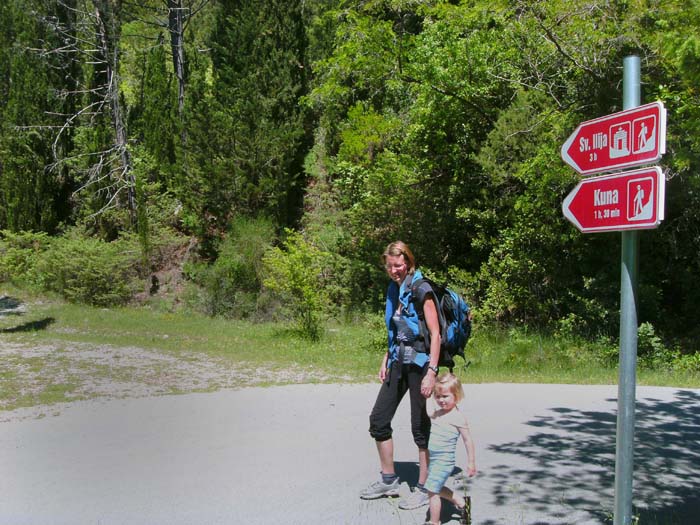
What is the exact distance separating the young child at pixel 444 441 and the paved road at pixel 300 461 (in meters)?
0.35

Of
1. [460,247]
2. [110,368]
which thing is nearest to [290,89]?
[460,247]

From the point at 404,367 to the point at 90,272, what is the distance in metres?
17.0

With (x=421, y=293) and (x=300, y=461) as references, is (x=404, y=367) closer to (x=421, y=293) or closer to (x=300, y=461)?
(x=421, y=293)

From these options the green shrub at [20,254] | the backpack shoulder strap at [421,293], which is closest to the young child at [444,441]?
the backpack shoulder strap at [421,293]

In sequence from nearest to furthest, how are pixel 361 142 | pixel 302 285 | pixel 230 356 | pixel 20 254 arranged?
pixel 230 356 < pixel 302 285 < pixel 361 142 < pixel 20 254

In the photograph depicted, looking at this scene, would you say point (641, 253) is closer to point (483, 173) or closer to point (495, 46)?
point (483, 173)

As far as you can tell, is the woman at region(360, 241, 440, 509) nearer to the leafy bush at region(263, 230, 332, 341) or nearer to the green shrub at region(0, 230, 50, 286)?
the leafy bush at region(263, 230, 332, 341)

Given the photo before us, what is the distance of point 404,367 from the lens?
502 centimetres

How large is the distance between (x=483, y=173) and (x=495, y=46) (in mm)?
2840

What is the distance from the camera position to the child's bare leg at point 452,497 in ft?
14.7

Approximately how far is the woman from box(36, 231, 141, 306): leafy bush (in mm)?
16752

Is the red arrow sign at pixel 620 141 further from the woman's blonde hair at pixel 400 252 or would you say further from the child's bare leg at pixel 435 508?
the child's bare leg at pixel 435 508

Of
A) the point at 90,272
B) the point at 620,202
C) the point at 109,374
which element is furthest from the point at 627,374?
the point at 90,272

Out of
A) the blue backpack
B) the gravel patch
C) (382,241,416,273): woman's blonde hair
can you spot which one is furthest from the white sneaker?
the gravel patch
